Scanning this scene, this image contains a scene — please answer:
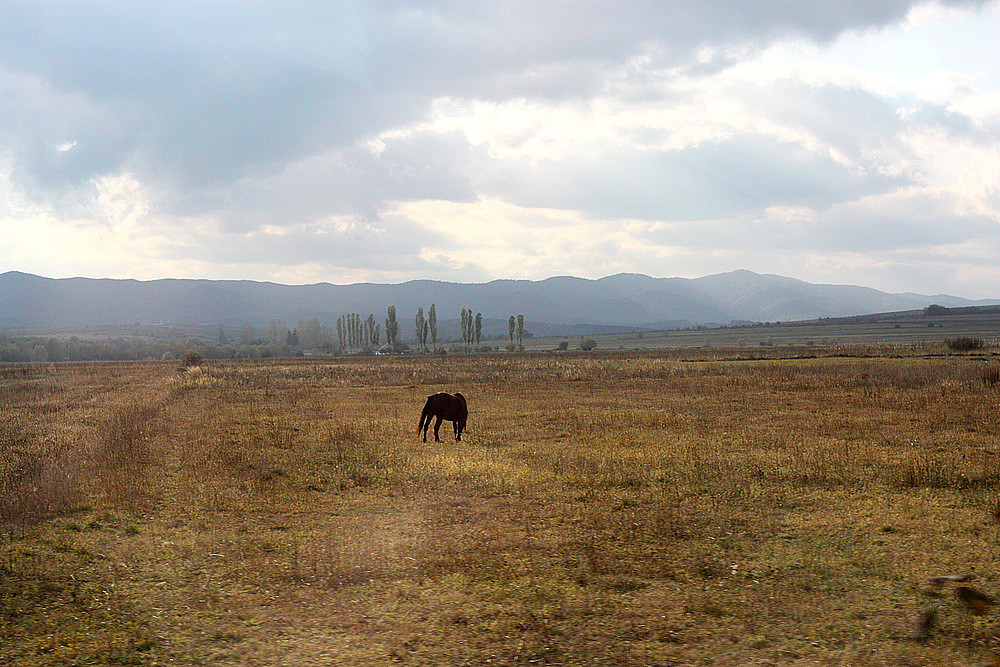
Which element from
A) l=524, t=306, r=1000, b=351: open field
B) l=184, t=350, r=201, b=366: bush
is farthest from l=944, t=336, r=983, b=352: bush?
l=184, t=350, r=201, b=366: bush

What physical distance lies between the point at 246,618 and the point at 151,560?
266 centimetres

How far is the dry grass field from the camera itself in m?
6.18

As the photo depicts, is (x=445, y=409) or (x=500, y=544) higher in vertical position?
(x=445, y=409)

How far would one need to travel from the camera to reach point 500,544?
8.99m

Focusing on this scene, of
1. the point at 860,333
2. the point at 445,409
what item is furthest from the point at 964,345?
the point at 860,333

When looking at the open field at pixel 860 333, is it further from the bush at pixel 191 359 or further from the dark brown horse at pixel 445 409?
the dark brown horse at pixel 445 409

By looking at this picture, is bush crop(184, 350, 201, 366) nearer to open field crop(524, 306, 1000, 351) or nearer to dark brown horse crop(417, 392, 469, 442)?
dark brown horse crop(417, 392, 469, 442)

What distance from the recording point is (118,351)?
502 feet

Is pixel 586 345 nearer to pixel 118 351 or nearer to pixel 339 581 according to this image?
pixel 118 351

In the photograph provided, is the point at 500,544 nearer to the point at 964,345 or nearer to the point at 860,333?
the point at 964,345

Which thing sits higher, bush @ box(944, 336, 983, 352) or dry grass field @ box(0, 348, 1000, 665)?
bush @ box(944, 336, 983, 352)

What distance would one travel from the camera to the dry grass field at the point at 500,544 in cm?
618

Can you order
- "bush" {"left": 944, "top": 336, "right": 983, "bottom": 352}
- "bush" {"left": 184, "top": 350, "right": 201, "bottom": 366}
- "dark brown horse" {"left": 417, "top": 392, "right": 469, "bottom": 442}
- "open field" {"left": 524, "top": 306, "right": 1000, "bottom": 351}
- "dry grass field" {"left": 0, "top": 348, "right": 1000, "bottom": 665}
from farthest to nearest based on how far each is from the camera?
"open field" {"left": 524, "top": 306, "right": 1000, "bottom": 351} → "bush" {"left": 184, "top": 350, "right": 201, "bottom": 366} → "bush" {"left": 944, "top": 336, "right": 983, "bottom": 352} → "dark brown horse" {"left": 417, "top": 392, "right": 469, "bottom": 442} → "dry grass field" {"left": 0, "top": 348, "right": 1000, "bottom": 665}

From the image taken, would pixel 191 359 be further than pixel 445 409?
Yes
